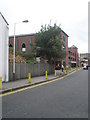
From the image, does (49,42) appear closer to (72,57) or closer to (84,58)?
(72,57)

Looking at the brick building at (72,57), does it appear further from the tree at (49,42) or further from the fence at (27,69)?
the fence at (27,69)

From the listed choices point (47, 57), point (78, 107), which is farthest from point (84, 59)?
point (78, 107)

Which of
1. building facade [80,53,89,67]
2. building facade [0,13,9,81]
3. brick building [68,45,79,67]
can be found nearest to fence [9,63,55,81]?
building facade [0,13,9,81]

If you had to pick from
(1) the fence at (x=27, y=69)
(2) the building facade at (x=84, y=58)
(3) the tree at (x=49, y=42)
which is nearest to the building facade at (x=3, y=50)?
(1) the fence at (x=27, y=69)

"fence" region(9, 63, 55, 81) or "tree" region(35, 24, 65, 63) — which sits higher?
"tree" region(35, 24, 65, 63)

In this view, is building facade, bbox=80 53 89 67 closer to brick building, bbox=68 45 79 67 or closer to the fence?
brick building, bbox=68 45 79 67

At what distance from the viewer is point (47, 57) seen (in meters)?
25.3

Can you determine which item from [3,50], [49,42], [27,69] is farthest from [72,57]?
[3,50]

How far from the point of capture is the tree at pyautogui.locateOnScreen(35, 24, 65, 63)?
22734 millimetres

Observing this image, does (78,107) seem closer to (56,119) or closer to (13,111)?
(56,119)

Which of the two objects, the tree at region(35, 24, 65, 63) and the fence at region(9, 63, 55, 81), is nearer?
the fence at region(9, 63, 55, 81)

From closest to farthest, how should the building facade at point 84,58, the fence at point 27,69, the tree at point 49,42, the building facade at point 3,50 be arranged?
the building facade at point 3,50, the fence at point 27,69, the tree at point 49,42, the building facade at point 84,58

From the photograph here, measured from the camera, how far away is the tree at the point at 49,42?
74.6 feet

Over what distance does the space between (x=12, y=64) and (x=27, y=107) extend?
31.4 feet
